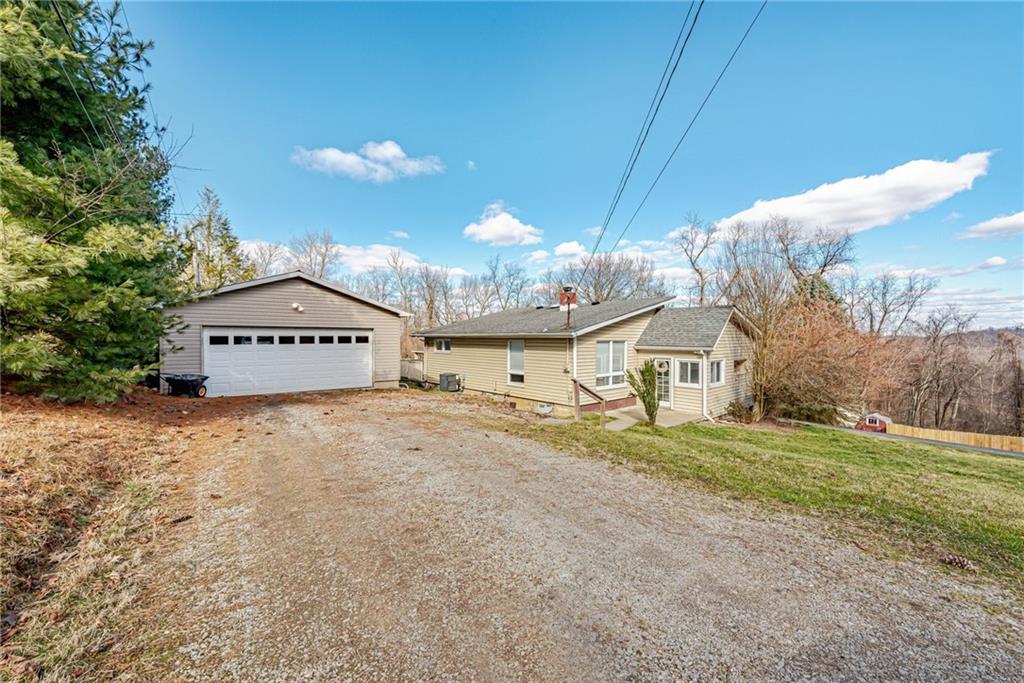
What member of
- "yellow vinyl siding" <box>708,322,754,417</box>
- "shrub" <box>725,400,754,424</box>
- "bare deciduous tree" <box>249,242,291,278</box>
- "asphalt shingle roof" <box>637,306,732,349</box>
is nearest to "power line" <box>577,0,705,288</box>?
"asphalt shingle roof" <box>637,306,732,349</box>

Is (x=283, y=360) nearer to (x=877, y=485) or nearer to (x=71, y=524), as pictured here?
(x=71, y=524)

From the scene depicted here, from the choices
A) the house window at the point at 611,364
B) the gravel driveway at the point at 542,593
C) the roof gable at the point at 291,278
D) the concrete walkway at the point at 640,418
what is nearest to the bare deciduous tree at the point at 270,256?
the roof gable at the point at 291,278

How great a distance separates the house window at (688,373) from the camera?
40.8ft

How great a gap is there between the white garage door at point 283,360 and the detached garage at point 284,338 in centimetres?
2

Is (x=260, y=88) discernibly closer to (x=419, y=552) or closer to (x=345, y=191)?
(x=419, y=552)

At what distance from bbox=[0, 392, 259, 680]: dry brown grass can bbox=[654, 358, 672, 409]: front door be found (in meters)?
12.2

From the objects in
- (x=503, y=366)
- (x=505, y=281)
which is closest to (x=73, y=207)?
(x=503, y=366)

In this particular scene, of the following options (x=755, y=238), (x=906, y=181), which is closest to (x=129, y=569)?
(x=906, y=181)

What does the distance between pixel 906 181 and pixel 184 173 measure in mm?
28068

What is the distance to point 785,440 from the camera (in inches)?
396

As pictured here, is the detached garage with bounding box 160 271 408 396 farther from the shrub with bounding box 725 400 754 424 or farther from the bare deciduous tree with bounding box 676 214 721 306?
the bare deciduous tree with bounding box 676 214 721 306

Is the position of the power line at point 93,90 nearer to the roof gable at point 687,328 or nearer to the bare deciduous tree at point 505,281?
the roof gable at point 687,328

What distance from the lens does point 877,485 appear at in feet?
17.1

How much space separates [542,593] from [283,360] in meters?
12.2
